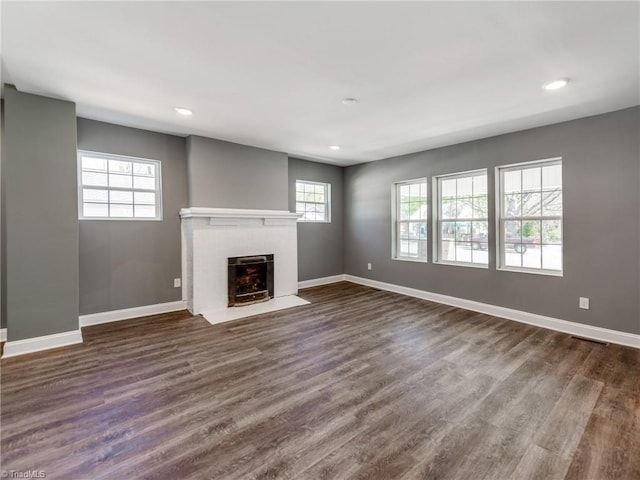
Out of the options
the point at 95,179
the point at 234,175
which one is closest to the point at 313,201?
the point at 234,175

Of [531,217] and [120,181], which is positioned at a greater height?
[120,181]

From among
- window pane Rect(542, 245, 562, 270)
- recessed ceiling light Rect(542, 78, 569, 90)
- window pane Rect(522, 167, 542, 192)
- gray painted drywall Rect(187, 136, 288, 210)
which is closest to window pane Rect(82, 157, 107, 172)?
gray painted drywall Rect(187, 136, 288, 210)

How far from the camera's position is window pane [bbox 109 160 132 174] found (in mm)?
3870

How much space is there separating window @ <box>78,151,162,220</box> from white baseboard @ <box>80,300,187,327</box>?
1264 mm

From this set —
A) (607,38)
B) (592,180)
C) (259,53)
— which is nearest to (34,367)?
(259,53)

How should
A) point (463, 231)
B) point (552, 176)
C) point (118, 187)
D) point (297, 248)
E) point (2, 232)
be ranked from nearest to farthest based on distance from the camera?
point (2, 232) < point (552, 176) < point (118, 187) < point (463, 231) < point (297, 248)

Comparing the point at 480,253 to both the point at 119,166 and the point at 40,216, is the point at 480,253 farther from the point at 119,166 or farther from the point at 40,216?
the point at 40,216

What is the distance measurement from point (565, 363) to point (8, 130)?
5815 mm

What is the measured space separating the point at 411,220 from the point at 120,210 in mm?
4641

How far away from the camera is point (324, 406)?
6.79 feet

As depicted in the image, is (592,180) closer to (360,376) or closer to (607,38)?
(607,38)

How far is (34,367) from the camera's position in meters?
2.61

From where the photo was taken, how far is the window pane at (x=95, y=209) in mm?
3672

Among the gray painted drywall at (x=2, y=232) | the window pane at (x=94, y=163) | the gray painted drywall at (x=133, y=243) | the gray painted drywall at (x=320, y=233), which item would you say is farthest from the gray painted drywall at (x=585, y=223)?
the gray painted drywall at (x=2, y=232)
